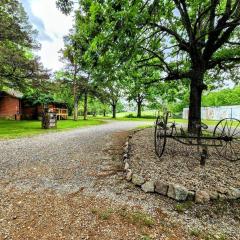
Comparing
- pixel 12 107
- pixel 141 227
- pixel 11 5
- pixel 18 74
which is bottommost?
pixel 141 227

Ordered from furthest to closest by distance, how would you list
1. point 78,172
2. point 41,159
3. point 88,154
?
1. point 88,154
2. point 41,159
3. point 78,172

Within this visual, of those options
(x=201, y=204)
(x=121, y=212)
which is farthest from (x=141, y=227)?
(x=201, y=204)

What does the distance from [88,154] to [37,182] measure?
2.53m

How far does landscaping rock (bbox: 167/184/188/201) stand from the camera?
344cm

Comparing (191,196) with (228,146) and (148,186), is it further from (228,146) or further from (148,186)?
(228,146)

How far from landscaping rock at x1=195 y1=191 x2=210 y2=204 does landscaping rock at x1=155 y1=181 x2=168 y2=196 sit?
52 centimetres

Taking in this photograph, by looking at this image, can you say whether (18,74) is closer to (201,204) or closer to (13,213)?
(13,213)

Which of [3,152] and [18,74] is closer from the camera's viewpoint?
[3,152]

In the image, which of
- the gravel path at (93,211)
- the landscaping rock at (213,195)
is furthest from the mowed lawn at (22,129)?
the landscaping rock at (213,195)

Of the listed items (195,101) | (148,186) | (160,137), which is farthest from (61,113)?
(148,186)

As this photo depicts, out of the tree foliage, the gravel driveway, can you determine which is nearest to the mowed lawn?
the tree foliage

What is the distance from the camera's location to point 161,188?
12.1ft

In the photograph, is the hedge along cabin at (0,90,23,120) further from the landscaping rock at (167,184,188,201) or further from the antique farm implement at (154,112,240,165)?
the landscaping rock at (167,184,188,201)

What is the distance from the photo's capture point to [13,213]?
2.95 meters
